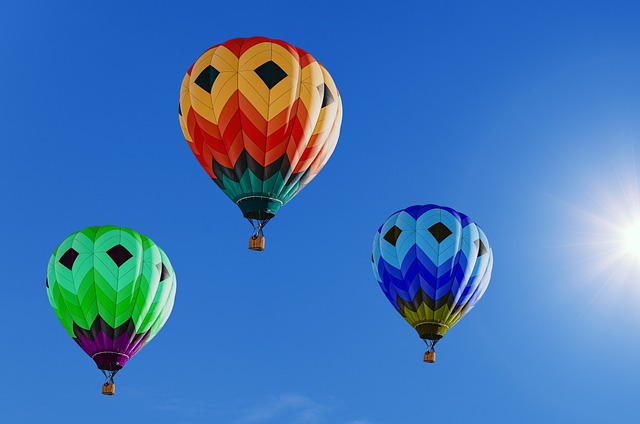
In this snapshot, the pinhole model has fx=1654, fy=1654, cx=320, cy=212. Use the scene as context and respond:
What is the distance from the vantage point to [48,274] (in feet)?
150

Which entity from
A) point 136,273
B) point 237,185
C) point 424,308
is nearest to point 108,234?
point 136,273

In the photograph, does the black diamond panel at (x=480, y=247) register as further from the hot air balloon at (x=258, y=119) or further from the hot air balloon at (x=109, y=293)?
the hot air balloon at (x=109, y=293)

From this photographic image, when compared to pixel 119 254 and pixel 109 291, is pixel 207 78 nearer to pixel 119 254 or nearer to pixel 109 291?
pixel 119 254

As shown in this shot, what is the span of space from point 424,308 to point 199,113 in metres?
8.90

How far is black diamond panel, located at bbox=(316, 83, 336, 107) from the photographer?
137 feet

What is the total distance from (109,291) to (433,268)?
8.96m

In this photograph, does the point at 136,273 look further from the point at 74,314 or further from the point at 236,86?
the point at 236,86

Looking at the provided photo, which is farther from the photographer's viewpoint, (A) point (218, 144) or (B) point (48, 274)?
(B) point (48, 274)

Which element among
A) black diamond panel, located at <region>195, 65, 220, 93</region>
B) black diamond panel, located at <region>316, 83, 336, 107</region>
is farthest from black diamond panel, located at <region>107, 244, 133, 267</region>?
black diamond panel, located at <region>316, 83, 336, 107</region>

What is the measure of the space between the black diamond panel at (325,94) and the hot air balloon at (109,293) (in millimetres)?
7156

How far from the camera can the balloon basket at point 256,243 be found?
136 ft

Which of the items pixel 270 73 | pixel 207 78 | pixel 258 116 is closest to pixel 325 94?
pixel 270 73

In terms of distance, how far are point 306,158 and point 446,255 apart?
20.7ft

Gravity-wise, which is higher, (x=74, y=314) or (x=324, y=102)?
(x=324, y=102)
